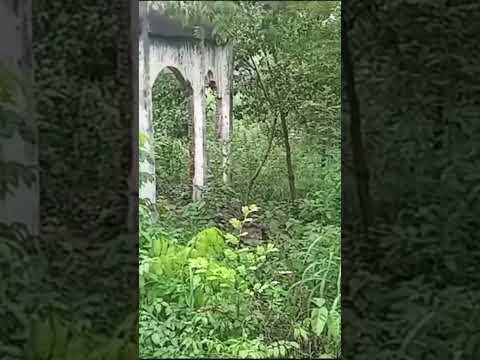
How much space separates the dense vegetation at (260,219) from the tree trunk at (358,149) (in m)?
0.48

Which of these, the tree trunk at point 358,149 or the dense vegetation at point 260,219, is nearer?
the tree trunk at point 358,149

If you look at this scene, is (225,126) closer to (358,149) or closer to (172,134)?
(172,134)

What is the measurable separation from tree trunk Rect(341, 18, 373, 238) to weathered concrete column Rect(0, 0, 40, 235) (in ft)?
1.56

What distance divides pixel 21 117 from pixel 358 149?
1.67 feet

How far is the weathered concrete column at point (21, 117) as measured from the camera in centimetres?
99

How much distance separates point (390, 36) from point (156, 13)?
1.17 meters

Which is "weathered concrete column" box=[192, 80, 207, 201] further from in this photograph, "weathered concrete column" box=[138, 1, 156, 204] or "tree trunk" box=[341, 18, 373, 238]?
"tree trunk" box=[341, 18, 373, 238]

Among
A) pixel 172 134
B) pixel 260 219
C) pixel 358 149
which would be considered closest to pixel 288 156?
pixel 260 219

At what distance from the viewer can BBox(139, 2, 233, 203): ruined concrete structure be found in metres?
→ 1.60

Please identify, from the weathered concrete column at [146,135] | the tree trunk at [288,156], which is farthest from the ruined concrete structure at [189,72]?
the tree trunk at [288,156]

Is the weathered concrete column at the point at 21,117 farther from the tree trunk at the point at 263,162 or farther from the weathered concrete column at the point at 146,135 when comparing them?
the tree trunk at the point at 263,162

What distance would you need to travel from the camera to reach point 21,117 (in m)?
0.99

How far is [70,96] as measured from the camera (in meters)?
0.99

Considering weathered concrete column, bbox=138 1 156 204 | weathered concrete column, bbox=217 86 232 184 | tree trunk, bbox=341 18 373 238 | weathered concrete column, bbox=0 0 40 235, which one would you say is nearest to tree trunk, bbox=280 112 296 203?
weathered concrete column, bbox=217 86 232 184
